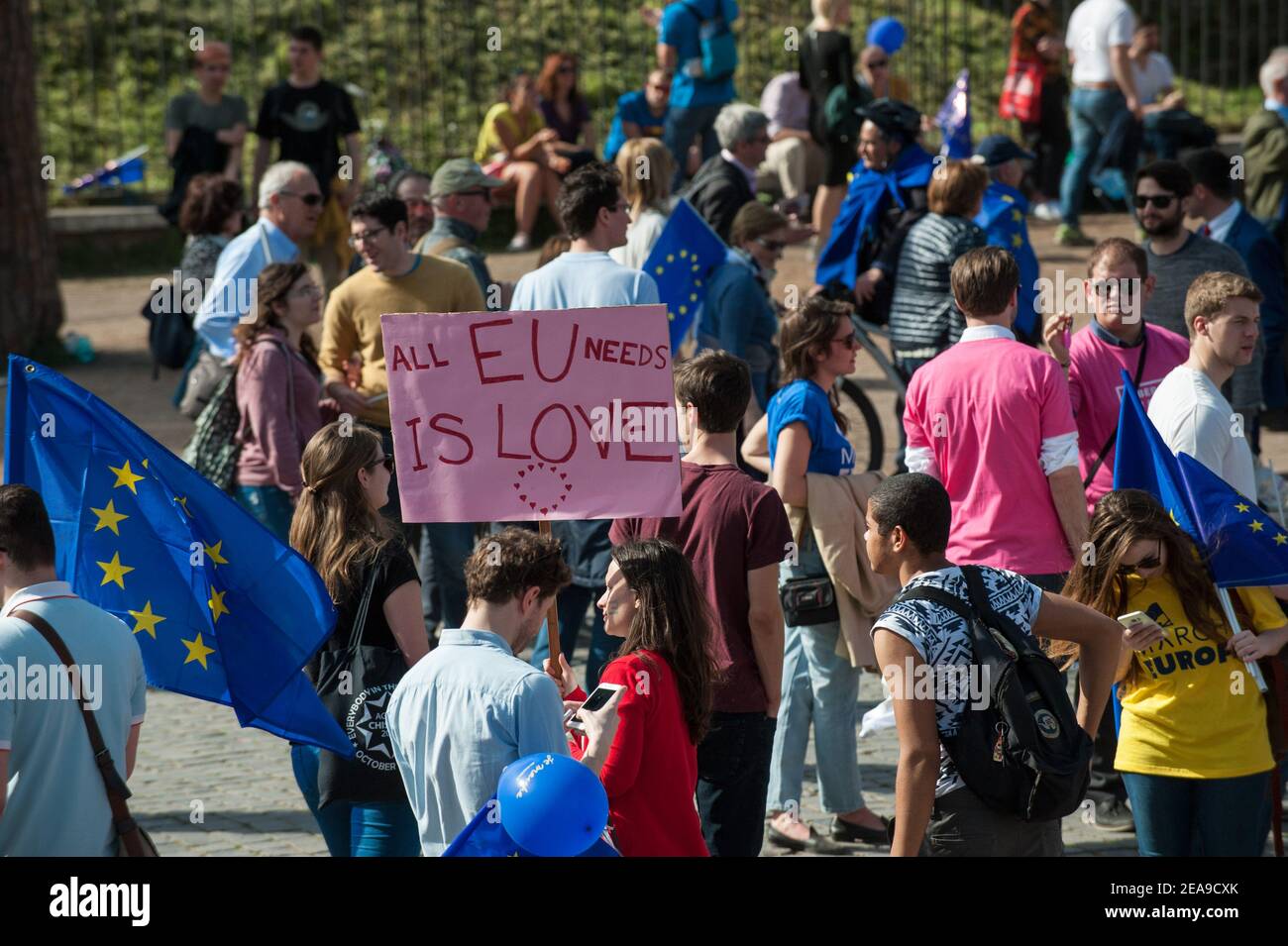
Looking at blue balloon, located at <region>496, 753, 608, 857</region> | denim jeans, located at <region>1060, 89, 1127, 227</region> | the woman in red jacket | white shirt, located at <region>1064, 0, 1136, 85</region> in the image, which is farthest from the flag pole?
white shirt, located at <region>1064, 0, 1136, 85</region>

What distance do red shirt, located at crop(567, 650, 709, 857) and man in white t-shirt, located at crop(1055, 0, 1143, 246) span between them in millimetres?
11958

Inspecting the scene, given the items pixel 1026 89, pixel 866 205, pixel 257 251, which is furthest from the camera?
pixel 1026 89

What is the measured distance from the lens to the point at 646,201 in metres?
8.93

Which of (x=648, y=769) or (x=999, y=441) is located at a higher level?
(x=999, y=441)

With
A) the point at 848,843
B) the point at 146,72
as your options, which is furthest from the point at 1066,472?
the point at 146,72

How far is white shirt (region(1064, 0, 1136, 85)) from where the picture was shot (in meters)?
15.5

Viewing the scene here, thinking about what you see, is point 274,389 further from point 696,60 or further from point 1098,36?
point 1098,36

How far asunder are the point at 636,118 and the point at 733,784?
1076 cm

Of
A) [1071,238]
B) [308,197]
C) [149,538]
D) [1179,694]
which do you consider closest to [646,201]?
[308,197]

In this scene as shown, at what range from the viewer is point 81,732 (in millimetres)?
4355

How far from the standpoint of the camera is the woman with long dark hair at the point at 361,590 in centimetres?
507

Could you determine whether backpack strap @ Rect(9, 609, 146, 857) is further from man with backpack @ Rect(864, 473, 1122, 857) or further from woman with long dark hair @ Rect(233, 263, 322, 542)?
woman with long dark hair @ Rect(233, 263, 322, 542)

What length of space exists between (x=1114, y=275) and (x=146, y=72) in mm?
15106

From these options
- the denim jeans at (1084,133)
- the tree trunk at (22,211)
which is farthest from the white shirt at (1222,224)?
the tree trunk at (22,211)
